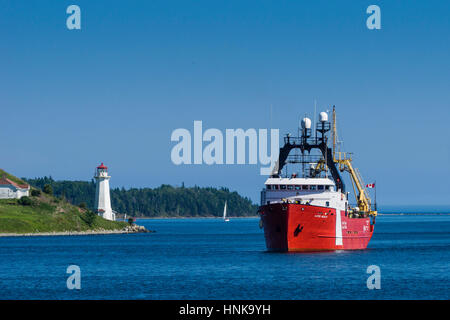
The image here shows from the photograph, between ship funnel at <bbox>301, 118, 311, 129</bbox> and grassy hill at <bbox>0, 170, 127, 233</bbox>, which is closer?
ship funnel at <bbox>301, 118, 311, 129</bbox>

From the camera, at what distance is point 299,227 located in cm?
8569

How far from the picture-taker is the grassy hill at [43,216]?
168m

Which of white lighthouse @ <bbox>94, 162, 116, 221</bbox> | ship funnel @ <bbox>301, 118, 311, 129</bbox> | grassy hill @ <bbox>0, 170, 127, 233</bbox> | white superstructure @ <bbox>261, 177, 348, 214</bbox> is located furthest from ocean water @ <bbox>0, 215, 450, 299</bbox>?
white lighthouse @ <bbox>94, 162, 116, 221</bbox>

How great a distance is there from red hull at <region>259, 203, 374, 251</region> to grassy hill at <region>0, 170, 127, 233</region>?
8920 centimetres

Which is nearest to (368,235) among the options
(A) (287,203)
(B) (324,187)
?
(B) (324,187)

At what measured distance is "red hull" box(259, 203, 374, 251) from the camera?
8506 cm

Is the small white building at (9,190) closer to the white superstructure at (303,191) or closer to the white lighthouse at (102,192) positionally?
the white lighthouse at (102,192)

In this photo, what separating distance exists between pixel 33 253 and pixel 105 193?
85548 millimetres

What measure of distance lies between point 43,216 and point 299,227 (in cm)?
10552

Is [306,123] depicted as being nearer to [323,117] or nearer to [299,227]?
[323,117]

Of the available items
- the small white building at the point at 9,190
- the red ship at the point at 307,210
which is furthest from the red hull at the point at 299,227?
the small white building at the point at 9,190

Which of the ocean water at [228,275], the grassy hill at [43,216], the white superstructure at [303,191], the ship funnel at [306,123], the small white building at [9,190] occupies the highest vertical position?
the ship funnel at [306,123]

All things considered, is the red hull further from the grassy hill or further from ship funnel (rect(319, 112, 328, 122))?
the grassy hill

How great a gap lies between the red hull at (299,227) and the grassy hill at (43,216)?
8920 cm
